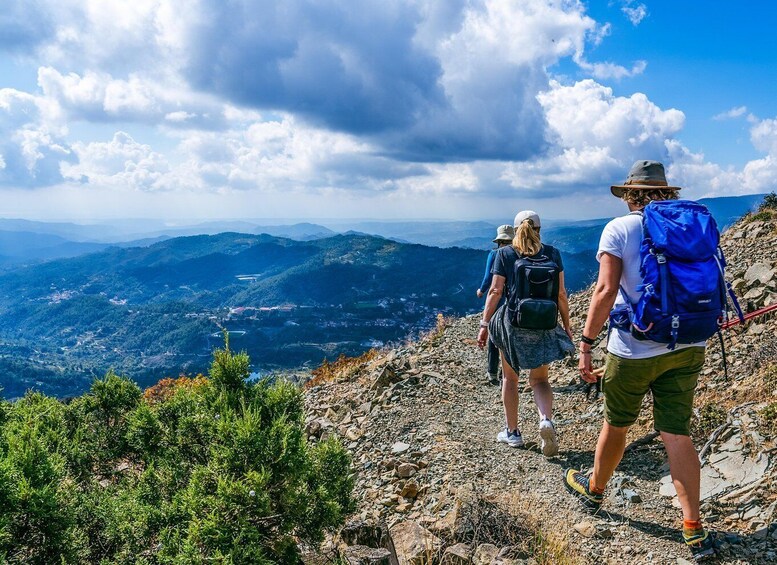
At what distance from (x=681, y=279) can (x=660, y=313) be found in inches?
9.8

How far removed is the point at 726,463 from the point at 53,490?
17.7ft

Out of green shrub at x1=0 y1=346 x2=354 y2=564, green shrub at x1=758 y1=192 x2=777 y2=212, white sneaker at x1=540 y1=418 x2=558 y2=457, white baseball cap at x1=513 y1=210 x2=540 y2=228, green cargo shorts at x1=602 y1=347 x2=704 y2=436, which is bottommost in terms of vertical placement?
white sneaker at x1=540 y1=418 x2=558 y2=457

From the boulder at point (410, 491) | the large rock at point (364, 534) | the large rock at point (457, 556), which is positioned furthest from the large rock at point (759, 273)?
the large rock at point (364, 534)

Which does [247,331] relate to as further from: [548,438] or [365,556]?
[365,556]

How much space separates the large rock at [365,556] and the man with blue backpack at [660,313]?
1842 mm

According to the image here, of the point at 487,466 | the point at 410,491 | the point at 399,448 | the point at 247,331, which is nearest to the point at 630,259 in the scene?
the point at 487,466

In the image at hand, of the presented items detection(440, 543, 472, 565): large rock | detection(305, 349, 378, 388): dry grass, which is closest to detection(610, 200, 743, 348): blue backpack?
detection(440, 543, 472, 565): large rock

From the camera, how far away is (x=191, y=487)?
275cm

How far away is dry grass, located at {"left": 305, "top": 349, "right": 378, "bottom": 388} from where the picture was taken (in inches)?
417

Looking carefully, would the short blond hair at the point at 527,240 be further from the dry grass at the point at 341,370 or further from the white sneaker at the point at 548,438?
the dry grass at the point at 341,370

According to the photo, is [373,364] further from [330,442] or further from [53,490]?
[53,490]

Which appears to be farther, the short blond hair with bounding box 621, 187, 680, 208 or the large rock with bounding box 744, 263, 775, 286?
the large rock with bounding box 744, 263, 775, 286

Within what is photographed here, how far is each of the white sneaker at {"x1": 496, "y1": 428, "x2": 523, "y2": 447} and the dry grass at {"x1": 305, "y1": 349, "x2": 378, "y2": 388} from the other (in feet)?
17.3

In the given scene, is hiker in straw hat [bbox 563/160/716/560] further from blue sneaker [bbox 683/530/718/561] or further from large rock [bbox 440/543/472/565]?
large rock [bbox 440/543/472/565]
